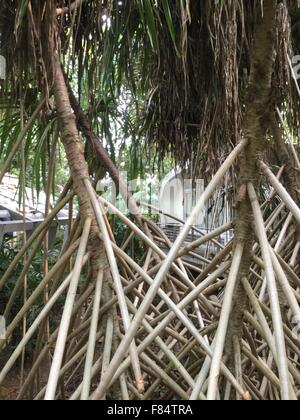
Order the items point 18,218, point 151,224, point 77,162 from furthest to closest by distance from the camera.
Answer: point 18,218 < point 151,224 < point 77,162

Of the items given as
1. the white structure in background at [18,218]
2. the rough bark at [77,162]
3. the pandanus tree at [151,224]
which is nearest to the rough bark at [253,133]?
the pandanus tree at [151,224]

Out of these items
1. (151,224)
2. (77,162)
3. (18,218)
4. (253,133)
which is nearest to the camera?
(253,133)

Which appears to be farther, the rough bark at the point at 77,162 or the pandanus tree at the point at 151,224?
the rough bark at the point at 77,162

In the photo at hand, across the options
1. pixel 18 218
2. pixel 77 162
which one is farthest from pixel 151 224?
pixel 18 218

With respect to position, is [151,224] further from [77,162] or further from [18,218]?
[18,218]

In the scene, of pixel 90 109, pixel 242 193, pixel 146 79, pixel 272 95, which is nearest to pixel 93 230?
pixel 242 193

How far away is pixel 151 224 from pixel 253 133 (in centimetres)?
69

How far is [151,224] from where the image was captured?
1354 mm

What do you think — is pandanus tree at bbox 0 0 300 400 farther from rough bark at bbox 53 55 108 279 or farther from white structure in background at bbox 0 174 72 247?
white structure in background at bbox 0 174 72 247

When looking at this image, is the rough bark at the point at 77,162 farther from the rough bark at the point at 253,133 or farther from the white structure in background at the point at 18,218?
the white structure in background at the point at 18,218

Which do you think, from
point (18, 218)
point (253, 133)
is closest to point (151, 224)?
point (253, 133)

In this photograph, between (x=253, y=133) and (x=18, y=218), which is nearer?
(x=253, y=133)

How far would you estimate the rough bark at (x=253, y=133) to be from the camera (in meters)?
0.67

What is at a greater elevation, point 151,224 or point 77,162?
point 77,162
